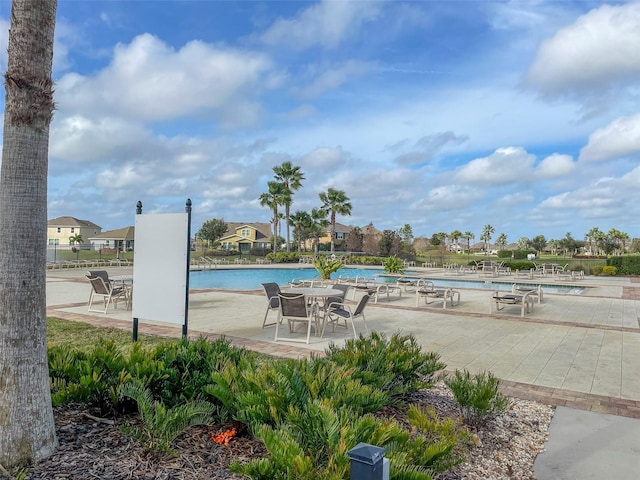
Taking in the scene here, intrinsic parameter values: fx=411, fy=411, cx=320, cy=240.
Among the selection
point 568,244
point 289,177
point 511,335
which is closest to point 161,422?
point 511,335

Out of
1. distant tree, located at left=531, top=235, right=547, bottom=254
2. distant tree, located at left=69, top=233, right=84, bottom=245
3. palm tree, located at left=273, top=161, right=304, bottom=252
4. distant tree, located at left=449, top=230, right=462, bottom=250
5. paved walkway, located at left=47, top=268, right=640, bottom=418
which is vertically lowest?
paved walkway, located at left=47, top=268, right=640, bottom=418

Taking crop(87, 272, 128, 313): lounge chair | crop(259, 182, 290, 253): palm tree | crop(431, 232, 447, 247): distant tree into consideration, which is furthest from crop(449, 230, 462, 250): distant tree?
crop(87, 272, 128, 313): lounge chair

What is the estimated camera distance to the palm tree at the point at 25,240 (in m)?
2.17

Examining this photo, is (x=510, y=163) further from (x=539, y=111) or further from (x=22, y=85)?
(x=22, y=85)

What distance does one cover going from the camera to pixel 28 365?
2217 mm

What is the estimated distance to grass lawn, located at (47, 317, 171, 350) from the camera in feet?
19.9

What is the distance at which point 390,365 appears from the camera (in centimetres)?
341

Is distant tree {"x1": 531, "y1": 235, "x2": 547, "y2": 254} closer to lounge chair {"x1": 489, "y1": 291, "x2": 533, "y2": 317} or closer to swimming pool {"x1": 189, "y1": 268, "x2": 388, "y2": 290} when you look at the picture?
swimming pool {"x1": 189, "y1": 268, "x2": 388, "y2": 290}

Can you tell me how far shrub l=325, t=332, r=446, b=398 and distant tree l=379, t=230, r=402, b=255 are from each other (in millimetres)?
43316

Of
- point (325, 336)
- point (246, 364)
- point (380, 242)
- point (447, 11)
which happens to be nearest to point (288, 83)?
point (447, 11)

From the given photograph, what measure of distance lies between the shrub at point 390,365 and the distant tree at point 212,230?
60389mm

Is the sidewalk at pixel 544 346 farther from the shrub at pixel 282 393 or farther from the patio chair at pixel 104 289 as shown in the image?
the shrub at pixel 282 393

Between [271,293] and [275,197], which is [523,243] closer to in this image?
[275,197]

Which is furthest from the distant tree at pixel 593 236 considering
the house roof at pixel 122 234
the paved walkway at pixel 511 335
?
the house roof at pixel 122 234
